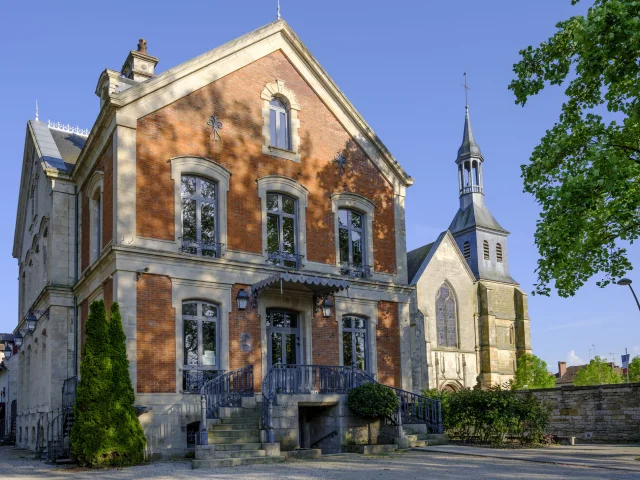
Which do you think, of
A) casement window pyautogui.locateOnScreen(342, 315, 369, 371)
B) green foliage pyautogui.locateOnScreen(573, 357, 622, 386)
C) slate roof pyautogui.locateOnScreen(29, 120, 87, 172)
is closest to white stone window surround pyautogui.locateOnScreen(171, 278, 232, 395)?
casement window pyautogui.locateOnScreen(342, 315, 369, 371)

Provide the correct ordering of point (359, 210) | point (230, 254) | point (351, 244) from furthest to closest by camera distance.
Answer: point (359, 210) < point (351, 244) < point (230, 254)

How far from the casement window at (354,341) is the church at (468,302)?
57.9 feet

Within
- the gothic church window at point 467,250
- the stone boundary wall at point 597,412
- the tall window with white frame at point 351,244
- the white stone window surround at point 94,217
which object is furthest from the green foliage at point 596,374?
the white stone window surround at point 94,217

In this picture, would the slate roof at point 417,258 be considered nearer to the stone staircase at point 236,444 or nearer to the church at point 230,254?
the church at point 230,254

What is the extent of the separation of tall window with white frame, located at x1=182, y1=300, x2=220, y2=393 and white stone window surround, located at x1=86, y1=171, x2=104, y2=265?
3622mm

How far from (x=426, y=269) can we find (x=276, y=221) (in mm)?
27745

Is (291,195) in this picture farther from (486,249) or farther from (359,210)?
(486,249)

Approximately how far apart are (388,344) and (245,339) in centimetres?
528

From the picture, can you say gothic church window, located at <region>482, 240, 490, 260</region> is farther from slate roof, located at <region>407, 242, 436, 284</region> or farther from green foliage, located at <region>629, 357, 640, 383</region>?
green foliage, located at <region>629, 357, 640, 383</region>

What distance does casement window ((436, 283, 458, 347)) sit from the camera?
4744 centimetres

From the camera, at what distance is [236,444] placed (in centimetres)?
1541

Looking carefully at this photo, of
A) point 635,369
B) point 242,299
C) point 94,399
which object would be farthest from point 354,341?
point 635,369

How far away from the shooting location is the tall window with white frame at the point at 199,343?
1761 cm

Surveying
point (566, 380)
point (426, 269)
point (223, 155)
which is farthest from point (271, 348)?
A: point (566, 380)
